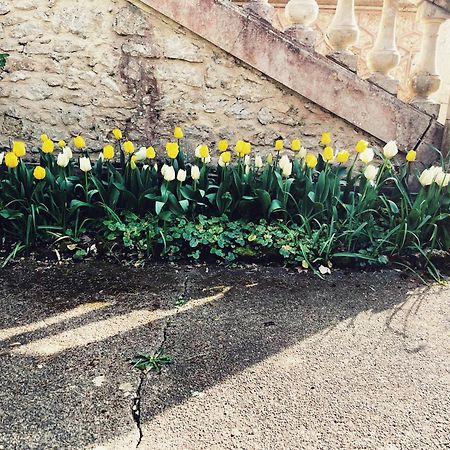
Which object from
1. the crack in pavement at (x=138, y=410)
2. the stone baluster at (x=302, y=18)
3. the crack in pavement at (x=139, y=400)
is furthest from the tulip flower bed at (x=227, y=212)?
the crack in pavement at (x=138, y=410)

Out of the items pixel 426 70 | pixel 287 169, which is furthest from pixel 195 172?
pixel 426 70

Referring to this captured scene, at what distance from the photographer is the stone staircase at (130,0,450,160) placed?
3.35 meters

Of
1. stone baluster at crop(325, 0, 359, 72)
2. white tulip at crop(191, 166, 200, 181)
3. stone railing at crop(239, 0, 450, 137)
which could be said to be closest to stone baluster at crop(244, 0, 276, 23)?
stone railing at crop(239, 0, 450, 137)

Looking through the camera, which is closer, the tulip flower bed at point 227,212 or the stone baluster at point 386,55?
the tulip flower bed at point 227,212

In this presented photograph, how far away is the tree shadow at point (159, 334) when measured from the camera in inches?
62.2

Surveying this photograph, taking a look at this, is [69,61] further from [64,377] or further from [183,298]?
[64,377]

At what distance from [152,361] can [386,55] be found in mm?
2826

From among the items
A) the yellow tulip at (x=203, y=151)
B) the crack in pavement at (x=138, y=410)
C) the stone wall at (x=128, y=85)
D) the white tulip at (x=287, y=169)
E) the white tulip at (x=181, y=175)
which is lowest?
the crack in pavement at (x=138, y=410)

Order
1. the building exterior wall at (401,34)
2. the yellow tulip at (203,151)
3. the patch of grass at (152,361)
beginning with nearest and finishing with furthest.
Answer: the patch of grass at (152,361) → the yellow tulip at (203,151) → the building exterior wall at (401,34)

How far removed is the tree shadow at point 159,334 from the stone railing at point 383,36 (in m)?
1.56

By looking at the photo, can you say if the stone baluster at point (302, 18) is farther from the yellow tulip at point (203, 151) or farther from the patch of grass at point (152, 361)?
the patch of grass at point (152, 361)

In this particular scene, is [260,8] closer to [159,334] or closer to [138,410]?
[159,334]

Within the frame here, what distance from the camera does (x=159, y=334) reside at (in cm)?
210

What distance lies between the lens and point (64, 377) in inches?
69.8
